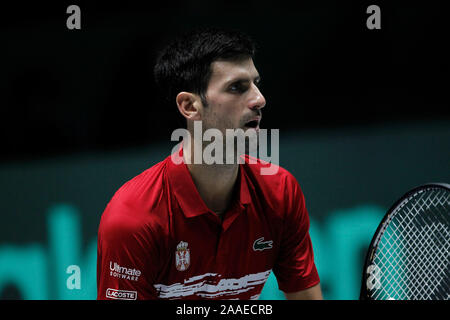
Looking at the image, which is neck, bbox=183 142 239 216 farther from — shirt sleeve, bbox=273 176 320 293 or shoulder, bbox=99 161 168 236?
shirt sleeve, bbox=273 176 320 293

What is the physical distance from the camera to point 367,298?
2096mm

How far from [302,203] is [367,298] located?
0.45 metres

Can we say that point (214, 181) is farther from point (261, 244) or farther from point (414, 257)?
point (414, 257)

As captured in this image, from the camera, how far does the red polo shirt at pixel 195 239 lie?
6.64 feet

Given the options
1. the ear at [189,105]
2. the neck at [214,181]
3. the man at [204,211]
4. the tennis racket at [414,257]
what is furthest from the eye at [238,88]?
the tennis racket at [414,257]

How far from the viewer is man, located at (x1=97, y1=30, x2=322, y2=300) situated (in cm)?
204

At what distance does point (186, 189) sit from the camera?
2.13m

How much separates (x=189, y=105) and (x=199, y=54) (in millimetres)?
188

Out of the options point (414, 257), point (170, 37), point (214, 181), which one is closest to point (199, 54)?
point (214, 181)

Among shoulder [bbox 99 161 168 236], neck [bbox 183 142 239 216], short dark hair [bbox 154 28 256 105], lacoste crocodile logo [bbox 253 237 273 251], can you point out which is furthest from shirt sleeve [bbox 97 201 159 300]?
short dark hair [bbox 154 28 256 105]

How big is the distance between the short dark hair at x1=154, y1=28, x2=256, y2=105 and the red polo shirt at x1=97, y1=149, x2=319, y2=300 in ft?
1.02

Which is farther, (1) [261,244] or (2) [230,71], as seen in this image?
(1) [261,244]
